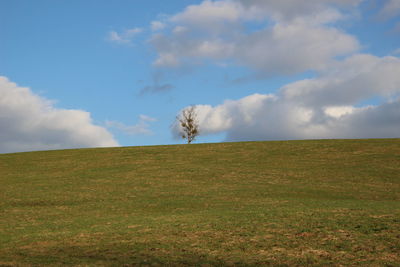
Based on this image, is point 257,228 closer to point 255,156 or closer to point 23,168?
point 255,156

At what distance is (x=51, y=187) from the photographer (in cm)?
3019

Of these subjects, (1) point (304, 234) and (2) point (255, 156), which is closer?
(1) point (304, 234)

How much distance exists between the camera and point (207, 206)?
22609mm

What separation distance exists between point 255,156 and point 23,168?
77.2 ft

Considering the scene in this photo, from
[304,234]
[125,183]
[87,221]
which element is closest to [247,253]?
[304,234]

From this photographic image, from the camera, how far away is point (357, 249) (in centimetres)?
1257

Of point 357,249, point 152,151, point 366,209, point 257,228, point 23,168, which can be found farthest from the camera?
point 152,151

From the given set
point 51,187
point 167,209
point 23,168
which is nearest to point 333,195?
point 167,209

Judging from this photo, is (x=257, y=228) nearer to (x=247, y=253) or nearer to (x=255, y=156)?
(x=247, y=253)

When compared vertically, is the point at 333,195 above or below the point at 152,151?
below

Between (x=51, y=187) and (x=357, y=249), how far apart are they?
2391cm

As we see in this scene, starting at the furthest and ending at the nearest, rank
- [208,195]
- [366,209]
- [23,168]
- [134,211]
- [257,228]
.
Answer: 1. [23,168]
2. [208,195]
3. [134,211]
4. [366,209]
5. [257,228]

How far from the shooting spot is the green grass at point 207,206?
42.6 feet

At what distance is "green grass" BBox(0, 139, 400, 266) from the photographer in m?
13.0
